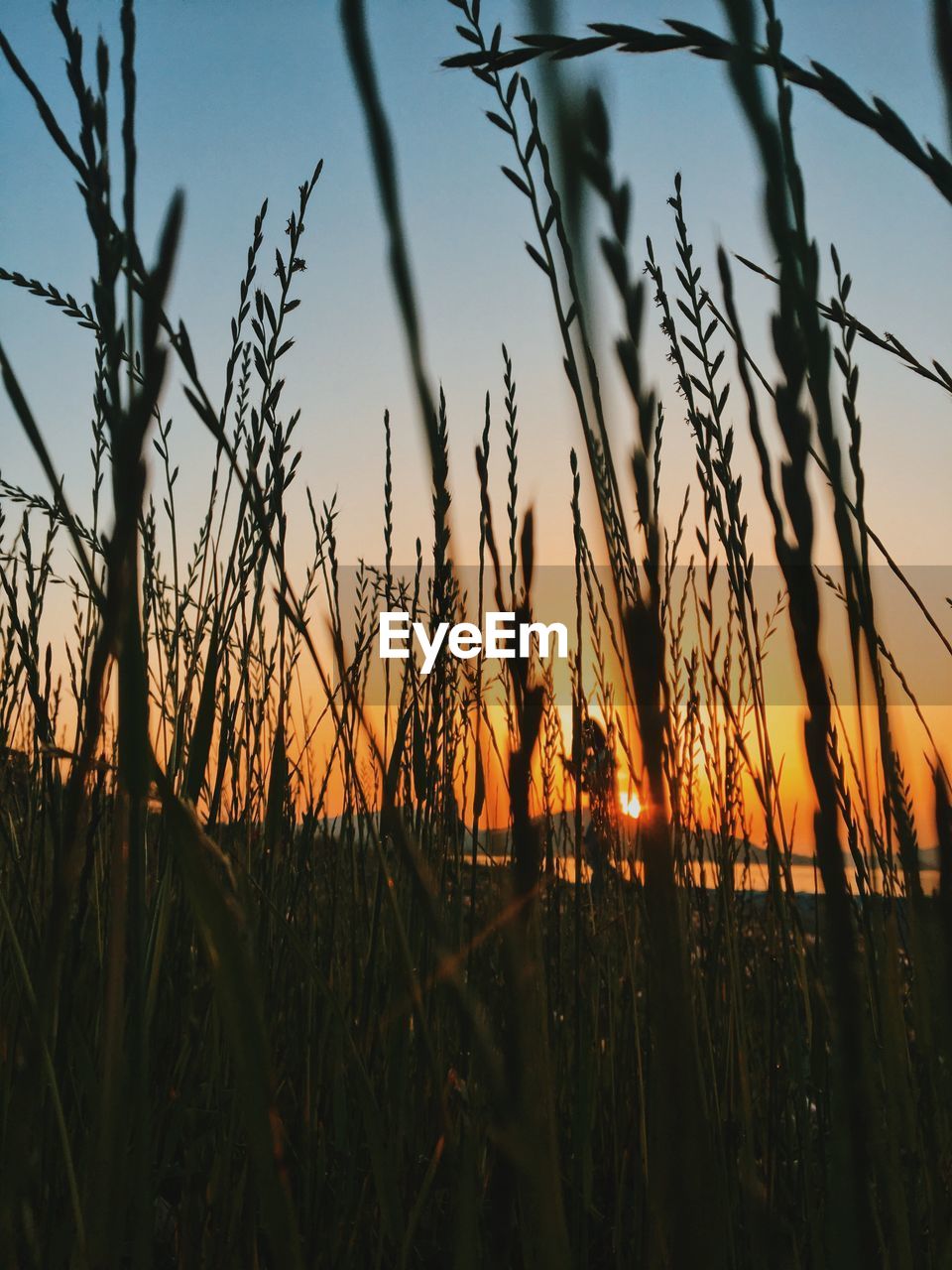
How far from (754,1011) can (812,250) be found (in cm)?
191

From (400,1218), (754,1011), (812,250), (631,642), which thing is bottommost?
(754,1011)

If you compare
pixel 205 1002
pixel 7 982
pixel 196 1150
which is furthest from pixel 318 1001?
pixel 7 982

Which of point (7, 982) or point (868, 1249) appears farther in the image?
point (7, 982)

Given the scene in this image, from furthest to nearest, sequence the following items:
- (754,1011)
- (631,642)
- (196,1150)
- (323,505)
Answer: (754,1011) < (323,505) < (196,1150) < (631,642)

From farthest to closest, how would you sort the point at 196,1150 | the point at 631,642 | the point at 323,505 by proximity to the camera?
the point at 323,505, the point at 196,1150, the point at 631,642

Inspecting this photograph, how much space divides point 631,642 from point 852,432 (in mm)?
553

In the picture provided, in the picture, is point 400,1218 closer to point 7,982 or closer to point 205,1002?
point 205,1002

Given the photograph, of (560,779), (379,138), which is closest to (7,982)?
(560,779)

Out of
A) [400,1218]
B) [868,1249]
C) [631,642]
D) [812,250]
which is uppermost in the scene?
[812,250]

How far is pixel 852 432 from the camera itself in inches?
28.6

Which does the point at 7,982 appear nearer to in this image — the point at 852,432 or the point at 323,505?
the point at 323,505

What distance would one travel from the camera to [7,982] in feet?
4.70

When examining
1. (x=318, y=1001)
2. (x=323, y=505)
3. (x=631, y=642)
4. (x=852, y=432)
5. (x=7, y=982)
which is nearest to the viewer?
(x=631, y=642)

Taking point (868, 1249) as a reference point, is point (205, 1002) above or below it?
below
